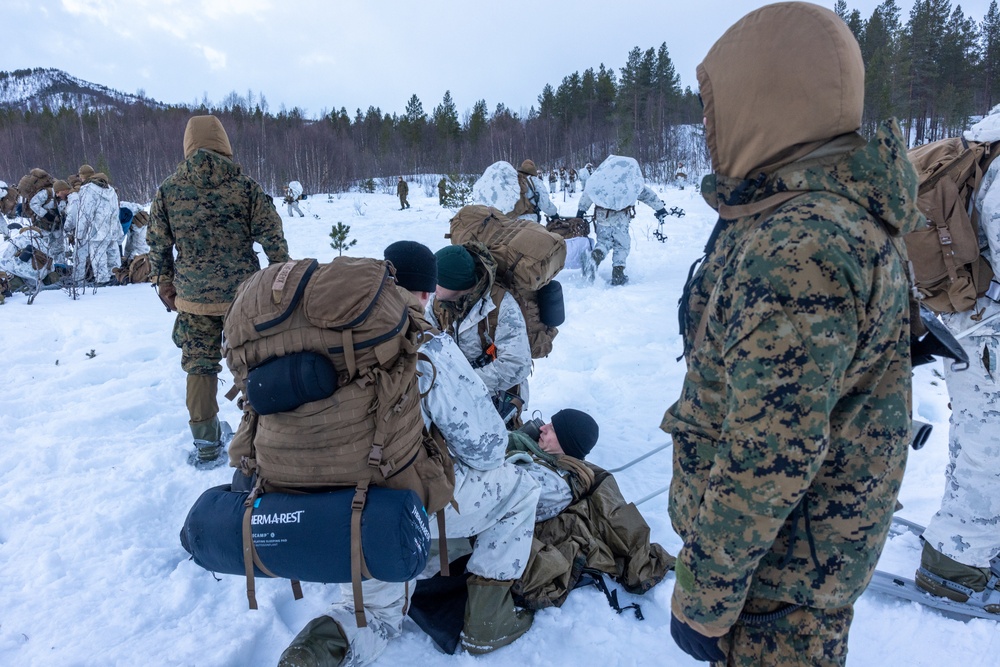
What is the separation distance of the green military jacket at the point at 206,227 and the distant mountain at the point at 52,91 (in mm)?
79690

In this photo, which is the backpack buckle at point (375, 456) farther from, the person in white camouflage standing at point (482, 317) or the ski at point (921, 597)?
the ski at point (921, 597)

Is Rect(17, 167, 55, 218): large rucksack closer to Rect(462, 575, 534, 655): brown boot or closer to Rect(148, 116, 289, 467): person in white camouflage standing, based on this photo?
Rect(148, 116, 289, 467): person in white camouflage standing

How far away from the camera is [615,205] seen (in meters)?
8.28

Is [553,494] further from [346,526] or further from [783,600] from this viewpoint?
[783,600]

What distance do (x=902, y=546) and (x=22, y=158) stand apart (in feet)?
141

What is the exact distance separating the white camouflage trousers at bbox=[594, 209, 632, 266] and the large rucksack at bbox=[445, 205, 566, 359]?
506cm

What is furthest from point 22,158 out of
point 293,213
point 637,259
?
point 637,259

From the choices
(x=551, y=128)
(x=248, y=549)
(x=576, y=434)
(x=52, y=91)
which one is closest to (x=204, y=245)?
(x=248, y=549)

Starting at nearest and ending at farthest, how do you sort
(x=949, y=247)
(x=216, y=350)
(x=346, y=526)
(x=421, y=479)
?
(x=346, y=526) → (x=421, y=479) → (x=949, y=247) → (x=216, y=350)

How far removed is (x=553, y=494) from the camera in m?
2.64

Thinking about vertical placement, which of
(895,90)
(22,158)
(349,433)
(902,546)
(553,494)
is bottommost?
(902,546)

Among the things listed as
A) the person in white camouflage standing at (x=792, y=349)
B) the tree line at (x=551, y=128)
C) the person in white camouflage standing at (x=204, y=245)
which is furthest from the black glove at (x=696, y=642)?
the tree line at (x=551, y=128)

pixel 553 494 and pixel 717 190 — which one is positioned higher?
pixel 717 190

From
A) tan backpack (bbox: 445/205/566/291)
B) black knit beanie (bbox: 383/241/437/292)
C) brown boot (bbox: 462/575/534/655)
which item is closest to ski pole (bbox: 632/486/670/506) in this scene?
brown boot (bbox: 462/575/534/655)
